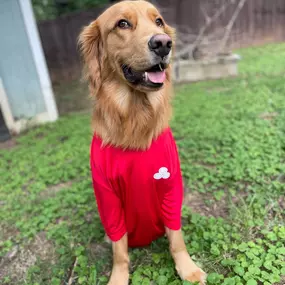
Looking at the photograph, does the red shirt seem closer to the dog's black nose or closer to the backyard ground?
the backyard ground

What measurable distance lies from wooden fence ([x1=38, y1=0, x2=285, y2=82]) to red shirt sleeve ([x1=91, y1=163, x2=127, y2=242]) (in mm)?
8427

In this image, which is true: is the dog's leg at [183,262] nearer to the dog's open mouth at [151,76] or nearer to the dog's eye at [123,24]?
the dog's open mouth at [151,76]

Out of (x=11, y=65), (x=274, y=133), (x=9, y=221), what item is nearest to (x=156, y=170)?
(x=9, y=221)

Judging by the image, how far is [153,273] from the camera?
2.20 m

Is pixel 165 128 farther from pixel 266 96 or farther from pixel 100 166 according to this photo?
pixel 266 96

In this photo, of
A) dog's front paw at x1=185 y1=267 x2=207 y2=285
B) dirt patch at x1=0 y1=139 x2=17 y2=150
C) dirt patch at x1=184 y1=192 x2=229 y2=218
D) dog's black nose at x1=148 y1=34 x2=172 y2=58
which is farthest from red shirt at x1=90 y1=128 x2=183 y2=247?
→ dirt patch at x1=0 y1=139 x2=17 y2=150

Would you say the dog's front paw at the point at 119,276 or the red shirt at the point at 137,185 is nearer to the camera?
the red shirt at the point at 137,185

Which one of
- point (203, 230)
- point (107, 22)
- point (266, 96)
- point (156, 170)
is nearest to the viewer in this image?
point (156, 170)

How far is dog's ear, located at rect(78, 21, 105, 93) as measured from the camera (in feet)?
7.16

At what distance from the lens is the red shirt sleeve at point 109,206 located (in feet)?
6.57

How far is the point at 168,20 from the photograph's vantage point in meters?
10.4

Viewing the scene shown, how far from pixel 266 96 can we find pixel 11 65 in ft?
16.1

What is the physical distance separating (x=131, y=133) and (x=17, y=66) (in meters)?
4.52

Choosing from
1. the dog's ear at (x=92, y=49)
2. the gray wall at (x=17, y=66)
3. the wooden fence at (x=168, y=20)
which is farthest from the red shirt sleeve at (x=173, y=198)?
the wooden fence at (x=168, y=20)
